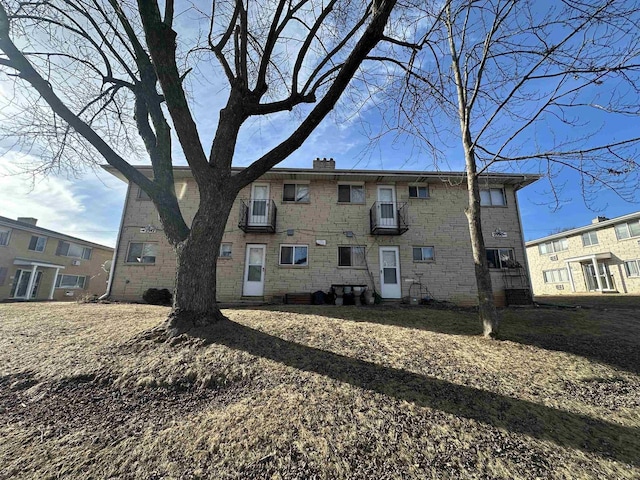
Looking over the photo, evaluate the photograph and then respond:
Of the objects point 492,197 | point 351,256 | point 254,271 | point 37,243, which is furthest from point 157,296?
point 37,243

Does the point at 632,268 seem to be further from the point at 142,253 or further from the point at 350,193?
the point at 142,253

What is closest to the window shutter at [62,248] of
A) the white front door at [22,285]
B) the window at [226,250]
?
the white front door at [22,285]

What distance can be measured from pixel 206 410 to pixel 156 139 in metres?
4.79

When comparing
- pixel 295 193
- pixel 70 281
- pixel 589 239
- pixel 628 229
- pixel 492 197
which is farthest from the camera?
pixel 70 281

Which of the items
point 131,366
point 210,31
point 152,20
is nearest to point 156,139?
point 152,20

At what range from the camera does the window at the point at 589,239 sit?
2097 cm

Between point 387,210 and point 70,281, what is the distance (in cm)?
2656

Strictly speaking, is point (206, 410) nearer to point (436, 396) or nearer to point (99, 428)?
point (99, 428)

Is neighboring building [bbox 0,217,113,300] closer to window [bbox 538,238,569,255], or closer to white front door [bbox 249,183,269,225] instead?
white front door [bbox 249,183,269,225]

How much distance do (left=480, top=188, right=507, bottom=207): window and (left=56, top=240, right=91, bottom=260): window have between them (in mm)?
30063

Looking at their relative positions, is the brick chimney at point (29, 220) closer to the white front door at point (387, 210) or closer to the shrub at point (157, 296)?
the shrub at point (157, 296)

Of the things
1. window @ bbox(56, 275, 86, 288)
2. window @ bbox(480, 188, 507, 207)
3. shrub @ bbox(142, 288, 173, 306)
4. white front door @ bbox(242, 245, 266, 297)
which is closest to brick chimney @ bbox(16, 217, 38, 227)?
window @ bbox(56, 275, 86, 288)

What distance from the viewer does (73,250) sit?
2267 centimetres

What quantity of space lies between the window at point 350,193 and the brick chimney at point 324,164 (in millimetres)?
1036
